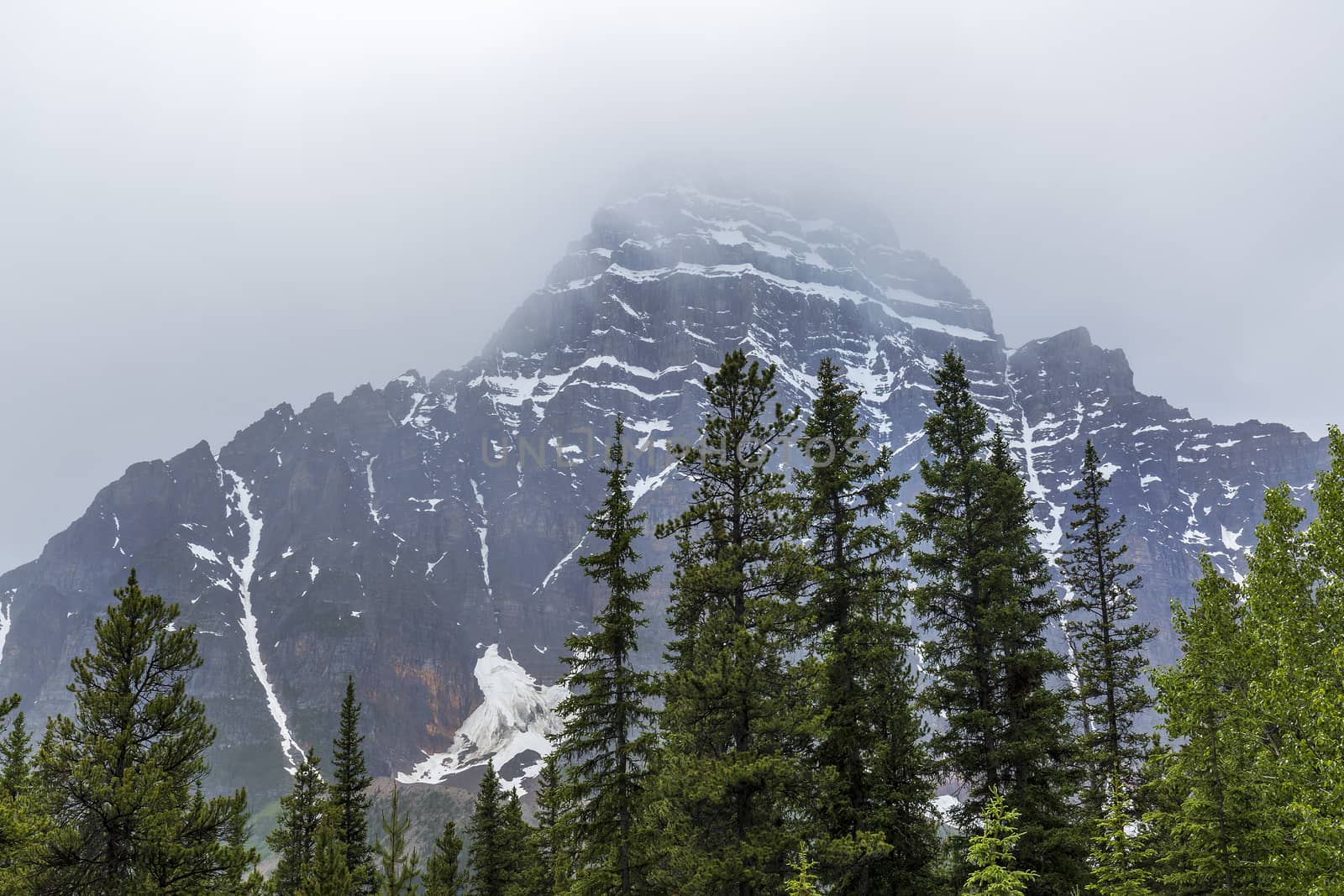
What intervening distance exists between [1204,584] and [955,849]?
9.34 m

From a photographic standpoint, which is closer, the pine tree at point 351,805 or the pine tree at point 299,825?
the pine tree at point 351,805

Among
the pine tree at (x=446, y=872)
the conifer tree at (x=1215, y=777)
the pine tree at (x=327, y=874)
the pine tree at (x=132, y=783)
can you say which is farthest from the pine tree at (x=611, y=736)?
the pine tree at (x=446, y=872)

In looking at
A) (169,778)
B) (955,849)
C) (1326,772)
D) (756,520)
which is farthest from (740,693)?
(169,778)

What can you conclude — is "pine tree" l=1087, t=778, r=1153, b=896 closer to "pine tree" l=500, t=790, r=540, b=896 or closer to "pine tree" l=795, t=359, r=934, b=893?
"pine tree" l=795, t=359, r=934, b=893

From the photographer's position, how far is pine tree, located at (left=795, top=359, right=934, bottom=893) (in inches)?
693

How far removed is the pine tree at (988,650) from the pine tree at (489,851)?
26.8 m

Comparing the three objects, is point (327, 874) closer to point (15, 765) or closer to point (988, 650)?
point (15, 765)

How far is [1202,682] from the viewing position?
578 inches

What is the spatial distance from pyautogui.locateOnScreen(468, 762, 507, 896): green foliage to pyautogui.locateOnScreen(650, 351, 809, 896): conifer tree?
24.7 metres

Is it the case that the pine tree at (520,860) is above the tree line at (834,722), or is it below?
below

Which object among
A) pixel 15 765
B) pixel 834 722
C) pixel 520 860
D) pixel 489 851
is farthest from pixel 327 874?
pixel 520 860

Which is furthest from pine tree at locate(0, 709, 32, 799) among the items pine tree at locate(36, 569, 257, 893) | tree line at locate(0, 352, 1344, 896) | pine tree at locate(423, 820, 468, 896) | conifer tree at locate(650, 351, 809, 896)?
pine tree at locate(423, 820, 468, 896)

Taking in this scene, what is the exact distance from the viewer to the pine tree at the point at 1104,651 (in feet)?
77.2

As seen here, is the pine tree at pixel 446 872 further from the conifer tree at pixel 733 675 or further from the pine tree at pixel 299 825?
the conifer tree at pixel 733 675
